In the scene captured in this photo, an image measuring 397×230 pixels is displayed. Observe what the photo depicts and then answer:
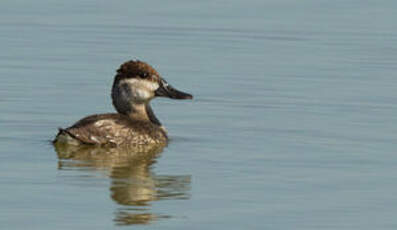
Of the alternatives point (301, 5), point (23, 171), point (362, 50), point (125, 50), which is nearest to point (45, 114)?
point (23, 171)

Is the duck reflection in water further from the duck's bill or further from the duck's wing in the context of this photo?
the duck's bill

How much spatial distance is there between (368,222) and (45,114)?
6.63m

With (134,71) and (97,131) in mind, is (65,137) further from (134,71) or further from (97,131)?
(134,71)

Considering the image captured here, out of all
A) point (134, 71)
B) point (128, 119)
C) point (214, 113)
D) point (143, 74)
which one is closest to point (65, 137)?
point (128, 119)

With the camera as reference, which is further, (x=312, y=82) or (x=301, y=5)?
(x=301, y=5)

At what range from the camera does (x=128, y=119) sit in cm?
1587

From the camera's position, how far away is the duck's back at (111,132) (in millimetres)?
15164

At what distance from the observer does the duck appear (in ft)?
50.0

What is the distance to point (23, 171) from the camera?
1359 centimetres

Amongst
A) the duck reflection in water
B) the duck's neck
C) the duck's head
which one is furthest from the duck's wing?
the duck's neck

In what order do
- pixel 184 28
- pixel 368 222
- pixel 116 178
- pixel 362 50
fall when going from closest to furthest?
1. pixel 368 222
2. pixel 116 178
3. pixel 362 50
4. pixel 184 28

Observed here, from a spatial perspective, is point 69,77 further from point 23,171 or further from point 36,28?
point 23,171

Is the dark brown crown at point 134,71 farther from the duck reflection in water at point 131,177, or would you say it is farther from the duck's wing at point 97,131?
the duck reflection in water at point 131,177

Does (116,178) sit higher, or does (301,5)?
(301,5)
